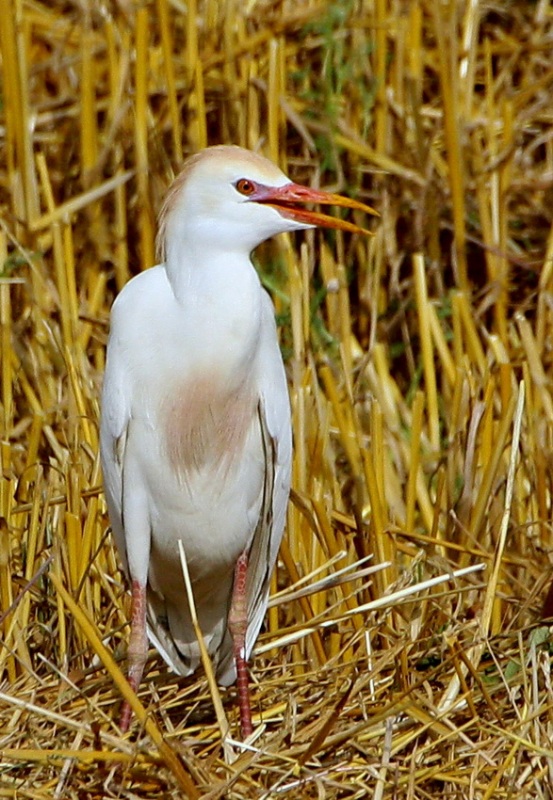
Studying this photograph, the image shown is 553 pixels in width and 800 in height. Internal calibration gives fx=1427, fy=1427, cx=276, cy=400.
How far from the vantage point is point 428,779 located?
6.84 ft

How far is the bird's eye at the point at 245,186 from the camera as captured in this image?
2.20 meters

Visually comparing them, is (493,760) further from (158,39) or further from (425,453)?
(158,39)

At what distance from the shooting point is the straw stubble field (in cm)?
213

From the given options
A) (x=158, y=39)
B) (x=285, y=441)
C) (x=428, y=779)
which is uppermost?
(x=158, y=39)

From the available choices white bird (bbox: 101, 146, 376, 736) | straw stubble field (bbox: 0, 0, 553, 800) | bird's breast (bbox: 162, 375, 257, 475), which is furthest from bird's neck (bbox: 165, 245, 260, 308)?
straw stubble field (bbox: 0, 0, 553, 800)

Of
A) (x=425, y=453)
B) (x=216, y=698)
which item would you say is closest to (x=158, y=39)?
(x=425, y=453)

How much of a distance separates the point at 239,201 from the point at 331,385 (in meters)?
0.68

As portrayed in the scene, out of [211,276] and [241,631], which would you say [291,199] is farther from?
[241,631]

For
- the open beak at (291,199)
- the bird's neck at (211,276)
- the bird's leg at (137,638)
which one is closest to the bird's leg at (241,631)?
the bird's leg at (137,638)

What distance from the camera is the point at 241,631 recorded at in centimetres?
246

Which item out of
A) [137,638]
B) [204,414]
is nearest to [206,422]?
[204,414]

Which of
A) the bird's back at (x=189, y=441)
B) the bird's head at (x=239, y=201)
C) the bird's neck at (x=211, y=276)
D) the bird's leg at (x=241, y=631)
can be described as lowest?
the bird's leg at (x=241, y=631)

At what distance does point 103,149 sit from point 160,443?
1327mm

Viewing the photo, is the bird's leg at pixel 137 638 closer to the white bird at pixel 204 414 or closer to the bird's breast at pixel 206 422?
the white bird at pixel 204 414
